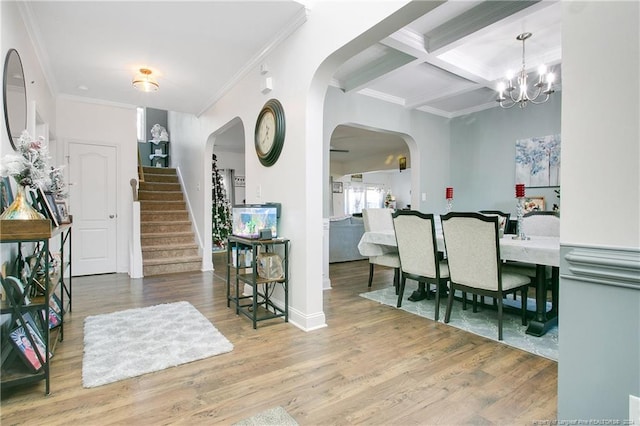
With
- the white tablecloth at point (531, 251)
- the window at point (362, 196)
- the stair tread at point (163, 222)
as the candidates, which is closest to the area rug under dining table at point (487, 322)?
the white tablecloth at point (531, 251)

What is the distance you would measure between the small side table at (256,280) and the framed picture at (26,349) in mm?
1390

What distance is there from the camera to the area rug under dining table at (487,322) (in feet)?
7.86

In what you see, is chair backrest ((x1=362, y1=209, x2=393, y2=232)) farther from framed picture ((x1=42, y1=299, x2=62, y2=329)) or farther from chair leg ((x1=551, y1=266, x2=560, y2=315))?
framed picture ((x1=42, y1=299, x2=62, y2=329))

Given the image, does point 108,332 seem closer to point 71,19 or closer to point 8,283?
point 8,283

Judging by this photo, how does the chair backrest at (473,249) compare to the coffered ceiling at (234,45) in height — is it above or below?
below

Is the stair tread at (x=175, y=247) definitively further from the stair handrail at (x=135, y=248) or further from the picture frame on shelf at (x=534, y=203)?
the picture frame on shelf at (x=534, y=203)

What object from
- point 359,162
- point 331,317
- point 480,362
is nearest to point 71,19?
point 331,317

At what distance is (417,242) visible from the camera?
3.10 meters

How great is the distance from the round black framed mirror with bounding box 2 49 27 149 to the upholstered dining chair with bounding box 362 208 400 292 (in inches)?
137

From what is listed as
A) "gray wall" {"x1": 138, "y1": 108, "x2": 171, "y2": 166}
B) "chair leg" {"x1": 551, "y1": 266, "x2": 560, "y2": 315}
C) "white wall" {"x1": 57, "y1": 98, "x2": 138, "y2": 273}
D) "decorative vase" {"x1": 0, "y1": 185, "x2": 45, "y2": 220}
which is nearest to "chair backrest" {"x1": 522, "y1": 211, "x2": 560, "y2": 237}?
"chair leg" {"x1": 551, "y1": 266, "x2": 560, "y2": 315}

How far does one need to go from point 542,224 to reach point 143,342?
3.98 m

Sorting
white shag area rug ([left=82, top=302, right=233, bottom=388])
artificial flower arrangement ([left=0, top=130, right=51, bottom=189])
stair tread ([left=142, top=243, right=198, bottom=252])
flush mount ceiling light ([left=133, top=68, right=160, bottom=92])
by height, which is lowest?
white shag area rug ([left=82, top=302, right=233, bottom=388])

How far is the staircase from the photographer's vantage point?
5.22 meters

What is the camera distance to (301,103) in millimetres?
2781
